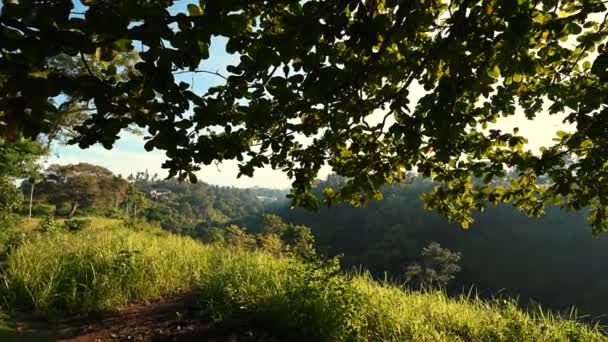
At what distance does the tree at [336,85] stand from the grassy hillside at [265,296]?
5.48ft

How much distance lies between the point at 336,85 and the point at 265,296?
3784 mm

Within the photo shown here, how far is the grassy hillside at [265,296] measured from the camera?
4.23 metres

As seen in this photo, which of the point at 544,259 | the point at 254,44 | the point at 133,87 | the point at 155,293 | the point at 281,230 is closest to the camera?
the point at 133,87

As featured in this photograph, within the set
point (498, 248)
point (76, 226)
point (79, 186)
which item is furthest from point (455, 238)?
point (76, 226)

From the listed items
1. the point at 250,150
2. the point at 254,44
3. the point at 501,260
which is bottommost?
the point at 501,260

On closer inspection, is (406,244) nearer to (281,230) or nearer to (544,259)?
(544,259)

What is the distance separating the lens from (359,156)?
2803 mm

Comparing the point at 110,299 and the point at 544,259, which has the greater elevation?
the point at 110,299

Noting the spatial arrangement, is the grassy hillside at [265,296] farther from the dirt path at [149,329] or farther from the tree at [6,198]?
the tree at [6,198]

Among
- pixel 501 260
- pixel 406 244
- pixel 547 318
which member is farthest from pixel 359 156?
pixel 501 260

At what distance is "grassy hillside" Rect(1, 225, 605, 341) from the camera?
13.9 ft

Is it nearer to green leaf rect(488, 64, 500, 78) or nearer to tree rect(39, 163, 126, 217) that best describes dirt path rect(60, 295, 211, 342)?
green leaf rect(488, 64, 500, 78)

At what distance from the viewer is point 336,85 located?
67.2 inches

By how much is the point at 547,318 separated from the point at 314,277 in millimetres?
3017
